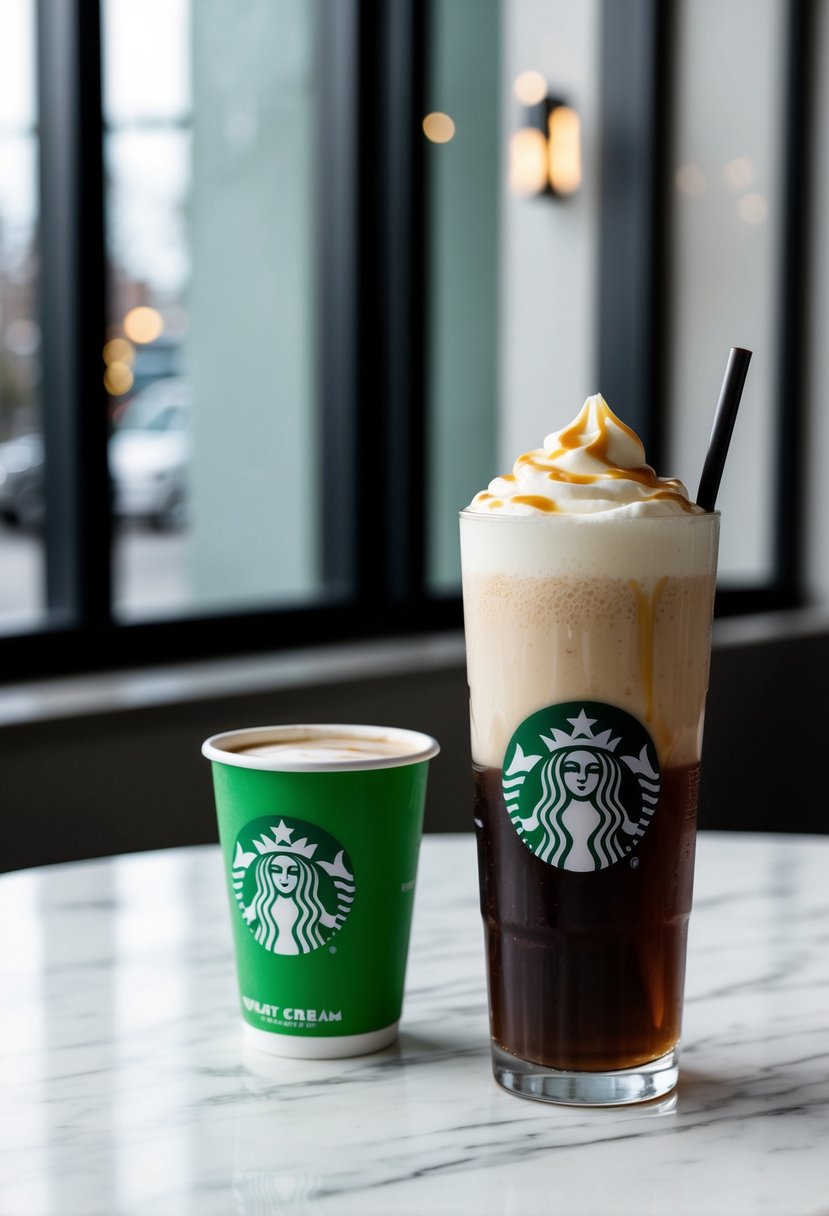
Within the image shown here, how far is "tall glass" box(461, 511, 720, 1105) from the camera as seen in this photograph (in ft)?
2.11

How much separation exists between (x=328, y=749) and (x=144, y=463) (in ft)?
7.25

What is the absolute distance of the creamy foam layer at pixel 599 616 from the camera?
644mm

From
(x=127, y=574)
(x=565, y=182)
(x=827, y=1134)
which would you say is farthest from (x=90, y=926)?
(x=565, y=182)

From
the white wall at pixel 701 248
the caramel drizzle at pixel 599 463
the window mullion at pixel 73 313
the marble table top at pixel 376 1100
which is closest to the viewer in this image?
the marble table top at pixel 376 1100

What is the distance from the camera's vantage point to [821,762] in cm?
314

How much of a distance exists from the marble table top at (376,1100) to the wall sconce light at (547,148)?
2621mm

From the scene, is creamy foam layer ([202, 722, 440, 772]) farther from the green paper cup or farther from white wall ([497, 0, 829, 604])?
white wall ([497, 0, 829, 604])

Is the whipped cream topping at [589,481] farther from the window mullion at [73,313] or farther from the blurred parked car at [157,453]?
the blurred parked car at [157,453]

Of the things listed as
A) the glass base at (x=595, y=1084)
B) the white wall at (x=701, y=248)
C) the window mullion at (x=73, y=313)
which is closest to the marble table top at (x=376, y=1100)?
the glass base at (x=595, y=1084)

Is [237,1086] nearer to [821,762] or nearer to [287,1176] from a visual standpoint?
[287,1176]

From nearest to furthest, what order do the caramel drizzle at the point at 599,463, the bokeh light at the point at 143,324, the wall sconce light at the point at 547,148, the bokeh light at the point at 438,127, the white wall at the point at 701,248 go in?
the caramel drizzle at the point at 599,463, the bokeh light at the point at 143,324, the bokeh light at the point at 438,127, the wall sconce light at the point at 547,148, the white wall at the point at 701,248

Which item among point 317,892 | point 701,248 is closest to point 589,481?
point 317,892

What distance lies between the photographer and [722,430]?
0.69 m

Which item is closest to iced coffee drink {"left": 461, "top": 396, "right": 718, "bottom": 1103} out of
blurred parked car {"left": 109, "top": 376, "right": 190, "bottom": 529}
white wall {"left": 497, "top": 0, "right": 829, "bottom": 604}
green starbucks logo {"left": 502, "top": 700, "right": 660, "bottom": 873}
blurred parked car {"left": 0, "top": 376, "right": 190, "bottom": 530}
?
green starbucks logo {"left": 502, "top": 700, "right": 660, "bottom": 873}
